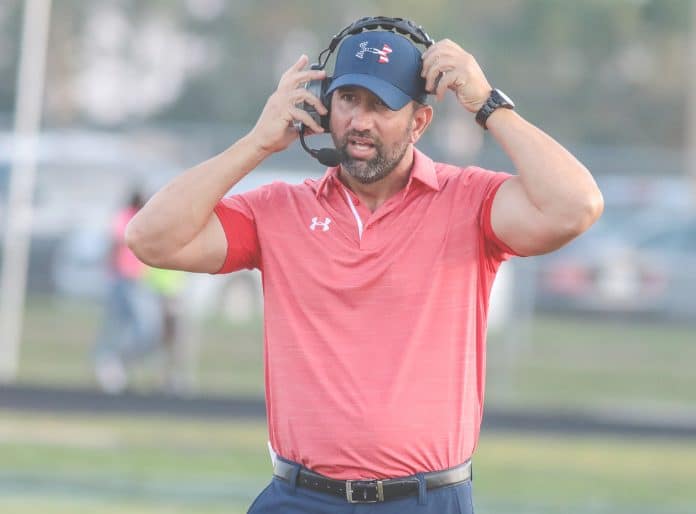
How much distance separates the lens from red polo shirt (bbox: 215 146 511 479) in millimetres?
4336

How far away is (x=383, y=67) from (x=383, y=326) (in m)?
0.74

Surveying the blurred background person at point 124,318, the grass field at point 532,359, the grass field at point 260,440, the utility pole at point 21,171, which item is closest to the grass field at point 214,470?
the grass field at point 260,440

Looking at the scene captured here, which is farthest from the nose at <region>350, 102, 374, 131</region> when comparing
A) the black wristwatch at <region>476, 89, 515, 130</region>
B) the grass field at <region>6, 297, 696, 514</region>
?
the grass field at <region>6, 297, 696, 514</region>

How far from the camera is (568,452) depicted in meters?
12.9

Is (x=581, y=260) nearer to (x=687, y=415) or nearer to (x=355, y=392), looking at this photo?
(x=687, y=415)

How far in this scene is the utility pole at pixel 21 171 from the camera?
1639 centimetres

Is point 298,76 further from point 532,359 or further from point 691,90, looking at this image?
point 691,90

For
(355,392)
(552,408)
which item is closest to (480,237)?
(355,392)

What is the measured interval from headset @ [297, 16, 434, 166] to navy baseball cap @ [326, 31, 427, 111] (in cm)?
4

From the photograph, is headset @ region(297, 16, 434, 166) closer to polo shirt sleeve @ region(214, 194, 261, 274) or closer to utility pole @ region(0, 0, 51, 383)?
polo shirt sleeve @ region(214, 194, 261, 274)

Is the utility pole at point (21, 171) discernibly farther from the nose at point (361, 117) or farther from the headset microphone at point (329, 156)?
the nose at point (361, 117)

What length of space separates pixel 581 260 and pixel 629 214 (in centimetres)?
359

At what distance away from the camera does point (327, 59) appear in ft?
14.8

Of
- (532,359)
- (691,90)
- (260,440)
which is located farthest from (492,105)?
(691,90)
